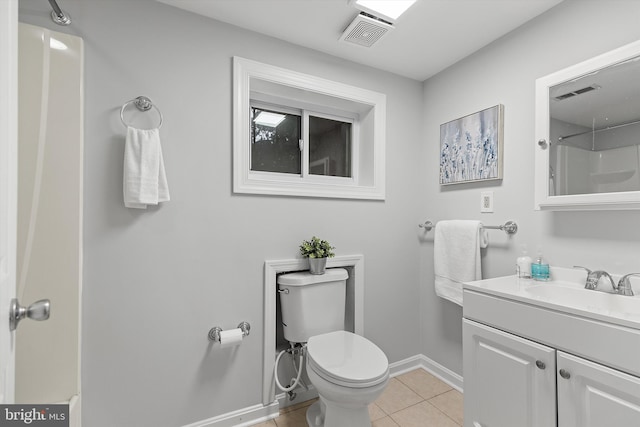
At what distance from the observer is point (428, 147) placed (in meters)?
2.21

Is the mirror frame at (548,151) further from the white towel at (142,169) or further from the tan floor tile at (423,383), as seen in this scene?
the white towel at (142,169)

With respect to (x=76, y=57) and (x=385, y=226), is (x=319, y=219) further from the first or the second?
(x=76, y=57)

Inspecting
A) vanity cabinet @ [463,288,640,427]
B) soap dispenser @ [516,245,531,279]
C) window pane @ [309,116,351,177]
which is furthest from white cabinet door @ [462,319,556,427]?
window pane @ [309,116,351,177]

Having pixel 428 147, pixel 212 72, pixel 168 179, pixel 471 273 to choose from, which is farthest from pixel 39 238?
pixel 428 147

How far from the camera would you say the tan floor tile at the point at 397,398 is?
1.74m

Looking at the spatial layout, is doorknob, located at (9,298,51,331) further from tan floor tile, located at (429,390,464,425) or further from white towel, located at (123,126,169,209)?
tan floor tile, located at (429,390,464,425)

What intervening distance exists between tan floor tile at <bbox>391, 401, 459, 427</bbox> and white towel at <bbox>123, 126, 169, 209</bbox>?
177 centimetres

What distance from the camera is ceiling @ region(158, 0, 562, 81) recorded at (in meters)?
1.46

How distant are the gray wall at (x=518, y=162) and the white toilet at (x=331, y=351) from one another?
33.0 inches

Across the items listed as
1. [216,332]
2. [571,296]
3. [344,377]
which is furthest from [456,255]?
[216,332]

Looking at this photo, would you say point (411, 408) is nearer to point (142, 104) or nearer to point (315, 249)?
point (315, 249)

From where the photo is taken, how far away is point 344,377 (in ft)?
4.12

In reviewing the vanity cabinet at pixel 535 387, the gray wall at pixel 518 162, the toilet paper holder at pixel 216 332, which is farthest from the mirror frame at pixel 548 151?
the toilet paper holder at pixel 216 332

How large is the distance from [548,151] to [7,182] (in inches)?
78.0
